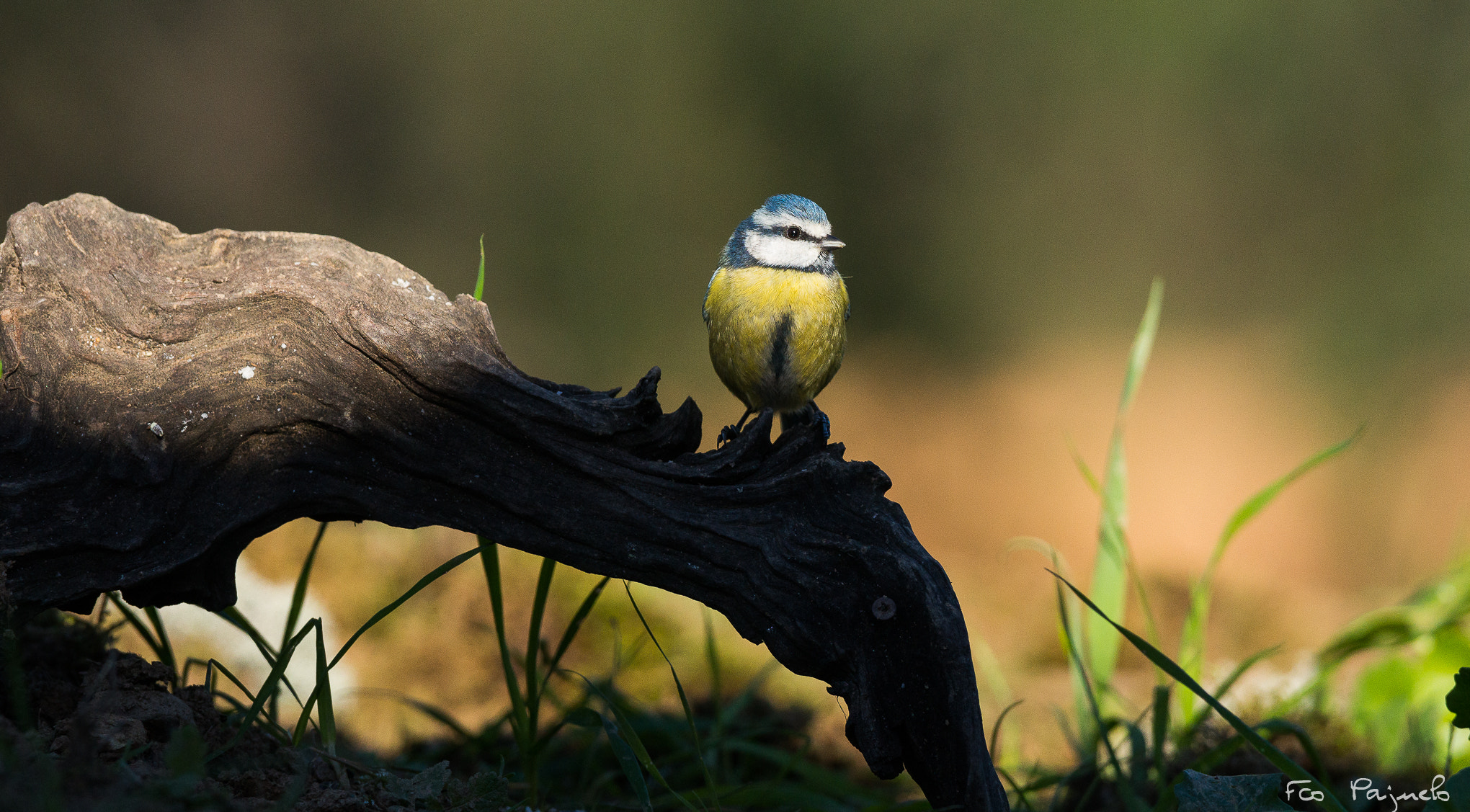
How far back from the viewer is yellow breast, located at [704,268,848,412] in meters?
2.23

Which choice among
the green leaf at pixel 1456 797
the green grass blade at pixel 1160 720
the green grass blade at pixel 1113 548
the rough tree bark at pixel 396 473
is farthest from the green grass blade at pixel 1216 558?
the rough tree bark at pixel 396 473

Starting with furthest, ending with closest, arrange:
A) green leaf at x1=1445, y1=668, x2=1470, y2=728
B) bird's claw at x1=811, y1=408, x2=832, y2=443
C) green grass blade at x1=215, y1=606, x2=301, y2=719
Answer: bird's claw at x1=811, y1=408, x2=832, y2=443
green grass blade at x1=215, y1=606, x2=301, y2=719
green leaf at x1=1445, y1=668, x2=1470, y2=728

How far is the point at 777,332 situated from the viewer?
87.7 inches

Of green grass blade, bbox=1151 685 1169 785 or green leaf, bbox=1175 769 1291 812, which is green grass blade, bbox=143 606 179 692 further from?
green grass blade, bbox=1151 685 1169 785

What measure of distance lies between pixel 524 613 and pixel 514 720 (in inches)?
64.1

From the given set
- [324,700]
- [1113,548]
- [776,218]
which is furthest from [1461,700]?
[324,700]

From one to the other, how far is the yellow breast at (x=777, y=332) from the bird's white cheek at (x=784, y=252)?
Result: 0.14 ft

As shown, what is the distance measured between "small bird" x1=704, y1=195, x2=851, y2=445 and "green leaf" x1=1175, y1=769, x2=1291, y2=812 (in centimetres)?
100

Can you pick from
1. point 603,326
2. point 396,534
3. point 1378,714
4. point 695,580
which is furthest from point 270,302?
point 603,326

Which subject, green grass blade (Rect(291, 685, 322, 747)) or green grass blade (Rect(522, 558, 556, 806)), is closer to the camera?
green grass blade (Rect(291, 685, 322, 747))

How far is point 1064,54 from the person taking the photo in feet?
18.8

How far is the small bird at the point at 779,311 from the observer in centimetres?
224

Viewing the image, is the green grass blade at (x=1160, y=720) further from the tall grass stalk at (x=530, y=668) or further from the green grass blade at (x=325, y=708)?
the green grass blade at (x=325, y=708)

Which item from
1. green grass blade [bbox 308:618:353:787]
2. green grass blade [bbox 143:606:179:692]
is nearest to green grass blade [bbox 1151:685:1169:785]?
green grass blade [bbox 308:618:353:787]
